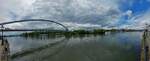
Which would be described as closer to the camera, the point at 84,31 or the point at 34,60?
the point at 34,60

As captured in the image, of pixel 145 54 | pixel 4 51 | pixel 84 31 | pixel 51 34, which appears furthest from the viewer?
pixel 84 31

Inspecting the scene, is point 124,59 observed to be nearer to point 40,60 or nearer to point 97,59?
point 97,59

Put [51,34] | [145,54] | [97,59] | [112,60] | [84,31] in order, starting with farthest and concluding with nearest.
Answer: [84,31] < [51,34] < [97,59] < [112,60] < [145,54]

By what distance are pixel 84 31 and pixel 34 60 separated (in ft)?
496

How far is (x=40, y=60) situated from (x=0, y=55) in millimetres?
17963

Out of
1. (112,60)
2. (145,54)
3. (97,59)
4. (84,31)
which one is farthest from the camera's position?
(84,31)

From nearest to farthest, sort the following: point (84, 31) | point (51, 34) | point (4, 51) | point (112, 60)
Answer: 1. point (4, 51)
2. point (112, 60)
3. point (51, 34)
4. point (84, 31)

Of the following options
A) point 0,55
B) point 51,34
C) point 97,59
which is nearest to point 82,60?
point 97,59

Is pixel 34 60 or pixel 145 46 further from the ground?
pixel 145 46

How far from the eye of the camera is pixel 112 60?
142 ft

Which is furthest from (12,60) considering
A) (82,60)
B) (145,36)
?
(145,36)

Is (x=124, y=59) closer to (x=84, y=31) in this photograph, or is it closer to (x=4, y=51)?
(x=4, y=51)

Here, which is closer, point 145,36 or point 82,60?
→ point 145,36

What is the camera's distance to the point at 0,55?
2969 cm
